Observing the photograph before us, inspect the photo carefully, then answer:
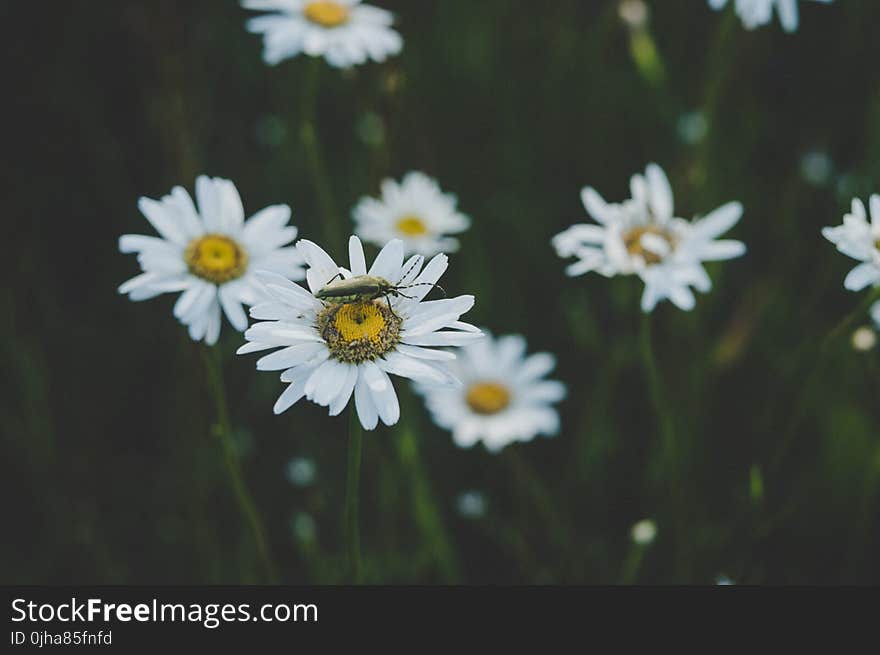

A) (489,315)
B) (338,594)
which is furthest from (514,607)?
(489,315)

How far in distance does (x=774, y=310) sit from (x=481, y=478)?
4.21ft

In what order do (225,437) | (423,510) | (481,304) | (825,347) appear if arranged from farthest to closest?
(481,304) < (423,510) < (825,347) < (225,437)

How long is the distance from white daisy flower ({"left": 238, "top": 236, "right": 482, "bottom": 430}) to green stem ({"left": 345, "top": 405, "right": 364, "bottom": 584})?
0.19 ft

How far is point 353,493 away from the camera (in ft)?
6.45

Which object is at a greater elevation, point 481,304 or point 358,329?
point 481,304

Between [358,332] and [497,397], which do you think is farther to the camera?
[497,397]

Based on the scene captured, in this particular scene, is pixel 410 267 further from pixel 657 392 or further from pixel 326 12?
pixel 326 12

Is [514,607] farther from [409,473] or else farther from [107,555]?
[107,555]

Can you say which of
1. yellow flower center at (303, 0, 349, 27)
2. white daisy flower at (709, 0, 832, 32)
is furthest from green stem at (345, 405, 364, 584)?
white daisy flower at (709, 0, 832, 32)

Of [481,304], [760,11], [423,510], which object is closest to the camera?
[423,510]

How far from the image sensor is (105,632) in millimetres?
2223

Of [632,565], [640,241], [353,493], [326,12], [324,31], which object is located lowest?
[353,493]

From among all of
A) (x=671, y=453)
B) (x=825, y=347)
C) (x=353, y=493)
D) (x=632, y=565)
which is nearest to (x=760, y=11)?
(x=825, y=347)

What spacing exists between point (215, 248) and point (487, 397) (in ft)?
3.98
